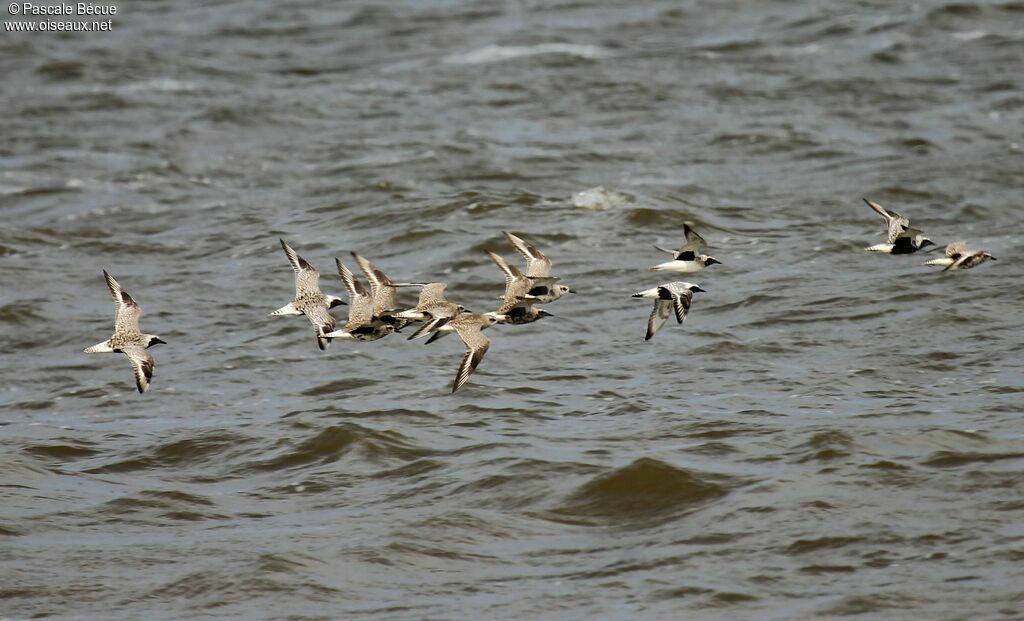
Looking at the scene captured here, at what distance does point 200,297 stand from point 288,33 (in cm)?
1681

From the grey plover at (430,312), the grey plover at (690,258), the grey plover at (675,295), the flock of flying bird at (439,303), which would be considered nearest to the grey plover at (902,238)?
the flock of flying bird at (439,303)

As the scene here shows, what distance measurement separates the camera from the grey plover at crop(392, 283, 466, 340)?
13391 mm

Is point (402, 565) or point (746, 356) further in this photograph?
point (746, 356)

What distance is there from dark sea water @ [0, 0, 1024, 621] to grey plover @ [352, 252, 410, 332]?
4.08 ft

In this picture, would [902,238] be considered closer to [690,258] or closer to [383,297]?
[690,258]

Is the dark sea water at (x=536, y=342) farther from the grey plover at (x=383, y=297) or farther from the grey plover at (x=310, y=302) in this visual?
the grey plover at (x=383, y=297)

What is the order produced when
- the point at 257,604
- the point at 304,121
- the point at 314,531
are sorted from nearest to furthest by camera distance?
the point at 257,604, the point at 314,531, the point at 304,121

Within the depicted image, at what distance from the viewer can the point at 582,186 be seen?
73.2 ft

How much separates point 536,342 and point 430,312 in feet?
10.9

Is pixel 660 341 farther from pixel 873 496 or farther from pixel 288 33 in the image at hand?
pixel 288 33

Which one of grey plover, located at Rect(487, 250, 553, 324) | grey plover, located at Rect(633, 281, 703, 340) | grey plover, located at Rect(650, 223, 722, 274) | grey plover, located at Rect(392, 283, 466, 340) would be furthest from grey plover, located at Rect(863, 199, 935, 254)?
grey plover, located at Rect(392, 283, 466, 340)

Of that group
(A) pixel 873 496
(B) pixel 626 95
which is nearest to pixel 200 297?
(A) pixel 873 496

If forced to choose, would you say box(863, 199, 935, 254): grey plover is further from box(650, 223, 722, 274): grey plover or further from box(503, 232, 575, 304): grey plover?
box(503, 232, 575, 304): grey plover

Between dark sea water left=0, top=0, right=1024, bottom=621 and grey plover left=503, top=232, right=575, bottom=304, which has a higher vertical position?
grey plover left=503, top=232, right=575, bottom=304
